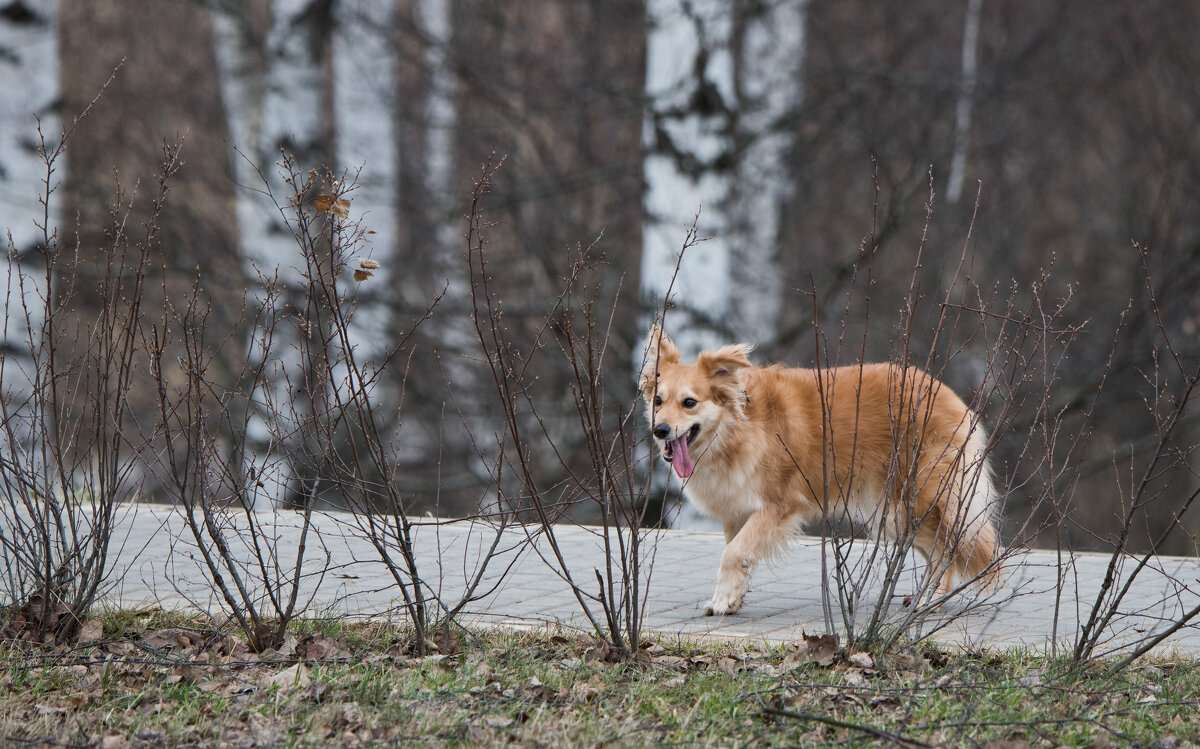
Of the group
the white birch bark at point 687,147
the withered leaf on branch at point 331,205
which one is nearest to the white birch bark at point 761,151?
the white birch bark at point 687,147

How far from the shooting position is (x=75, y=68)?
17.5 metres

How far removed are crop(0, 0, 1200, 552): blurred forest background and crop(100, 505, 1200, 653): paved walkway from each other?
436cm

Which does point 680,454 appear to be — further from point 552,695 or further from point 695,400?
point 552,695

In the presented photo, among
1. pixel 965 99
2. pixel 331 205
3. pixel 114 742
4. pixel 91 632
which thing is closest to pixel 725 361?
pixel 331 205

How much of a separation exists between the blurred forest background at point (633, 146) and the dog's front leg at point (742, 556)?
582 centimetres

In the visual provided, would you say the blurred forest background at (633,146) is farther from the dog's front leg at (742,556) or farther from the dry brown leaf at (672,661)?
the dry brown leaf at (672,661)

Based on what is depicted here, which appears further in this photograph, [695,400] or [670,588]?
[670,588]

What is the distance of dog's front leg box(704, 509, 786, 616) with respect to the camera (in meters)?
6.35

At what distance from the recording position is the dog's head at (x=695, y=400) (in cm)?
684

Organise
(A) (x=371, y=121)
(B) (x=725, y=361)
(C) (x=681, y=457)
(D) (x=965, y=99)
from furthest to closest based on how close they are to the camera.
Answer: (A) (x=371, y=121) → (D) (x=965, y=99) → (B) (x=725, y=361) → (C) (x=681, y=457)

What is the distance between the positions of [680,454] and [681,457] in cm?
2

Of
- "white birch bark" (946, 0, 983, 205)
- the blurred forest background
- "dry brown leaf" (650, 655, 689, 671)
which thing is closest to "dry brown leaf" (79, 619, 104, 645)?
"dry brown leaf" (650, 655, 689, 671)

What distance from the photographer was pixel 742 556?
647 centimetres

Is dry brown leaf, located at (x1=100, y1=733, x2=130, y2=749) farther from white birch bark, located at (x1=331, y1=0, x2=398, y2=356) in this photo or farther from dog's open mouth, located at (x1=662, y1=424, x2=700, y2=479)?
white birch bark, located at (x1=331, y1=0, x2=398, y2=356)
